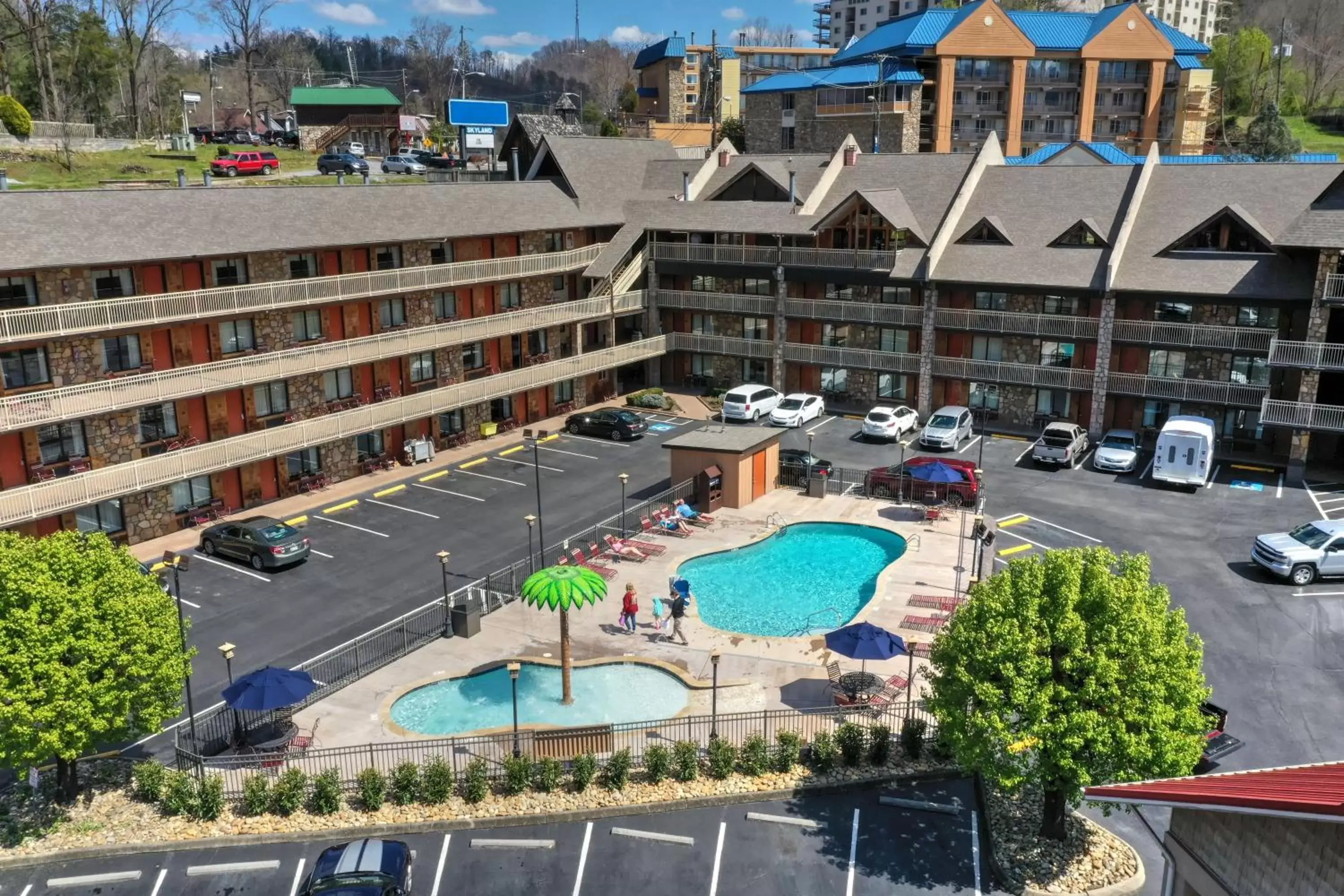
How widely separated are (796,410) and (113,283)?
32.4 m

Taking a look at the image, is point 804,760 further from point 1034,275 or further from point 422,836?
point 1034,275

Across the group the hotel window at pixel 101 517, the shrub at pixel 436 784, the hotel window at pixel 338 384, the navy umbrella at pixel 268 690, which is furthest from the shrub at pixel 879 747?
the hotel window at pixel 338 384

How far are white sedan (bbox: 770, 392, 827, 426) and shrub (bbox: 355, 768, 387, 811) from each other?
34565 millimetres

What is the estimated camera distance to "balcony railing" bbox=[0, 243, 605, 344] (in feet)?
116

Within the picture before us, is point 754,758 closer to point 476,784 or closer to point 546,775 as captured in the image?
point 546,775

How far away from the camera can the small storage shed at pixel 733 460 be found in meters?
43.0

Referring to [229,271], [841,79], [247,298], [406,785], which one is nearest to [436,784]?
[406,785]

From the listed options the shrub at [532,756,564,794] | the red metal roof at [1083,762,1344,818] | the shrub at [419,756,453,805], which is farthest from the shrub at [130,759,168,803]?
the red metal roof at [1083,762,1344,818]

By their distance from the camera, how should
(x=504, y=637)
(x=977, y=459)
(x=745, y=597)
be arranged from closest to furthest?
(x=504, y=637), (x=745, y=597), (x=977, y=459)

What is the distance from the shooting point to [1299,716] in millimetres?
27031

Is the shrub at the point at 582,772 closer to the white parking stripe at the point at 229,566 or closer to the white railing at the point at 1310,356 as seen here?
the white parking stripe at the point at 229,566

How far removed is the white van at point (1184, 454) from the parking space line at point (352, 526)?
32363 mm

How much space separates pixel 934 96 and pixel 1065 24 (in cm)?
1488

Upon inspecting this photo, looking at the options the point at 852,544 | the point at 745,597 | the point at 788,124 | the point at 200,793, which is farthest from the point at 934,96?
the point at 200,793
